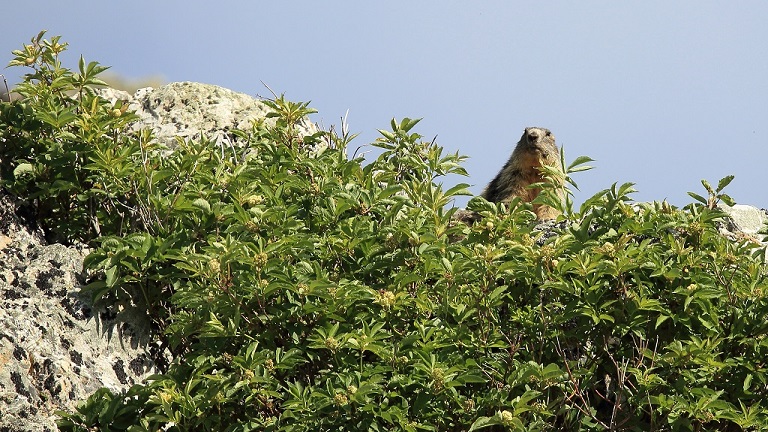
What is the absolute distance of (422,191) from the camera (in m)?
6.95

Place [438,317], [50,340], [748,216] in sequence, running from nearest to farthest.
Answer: [438,317] < [50,340] < [748,216]

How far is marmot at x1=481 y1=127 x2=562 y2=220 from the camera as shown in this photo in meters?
12.3

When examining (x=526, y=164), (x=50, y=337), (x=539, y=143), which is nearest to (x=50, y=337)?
(x=50, y=337)

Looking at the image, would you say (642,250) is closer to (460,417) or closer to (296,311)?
(460,417)

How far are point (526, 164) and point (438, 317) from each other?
6468 mm

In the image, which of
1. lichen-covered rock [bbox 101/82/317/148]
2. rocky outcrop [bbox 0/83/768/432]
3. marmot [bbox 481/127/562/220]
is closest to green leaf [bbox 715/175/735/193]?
rocky outcrop [bbox 0/83/768/432]

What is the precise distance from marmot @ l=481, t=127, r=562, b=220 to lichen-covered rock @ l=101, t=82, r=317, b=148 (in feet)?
9.91

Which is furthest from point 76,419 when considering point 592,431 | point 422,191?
point 592,431

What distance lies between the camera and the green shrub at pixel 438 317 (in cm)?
574

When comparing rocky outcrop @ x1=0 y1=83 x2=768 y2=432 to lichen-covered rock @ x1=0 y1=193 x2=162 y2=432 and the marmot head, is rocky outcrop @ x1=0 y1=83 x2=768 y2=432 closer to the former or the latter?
lichen-covered rock @ x1=0 y1=193 x2=162 y2=432

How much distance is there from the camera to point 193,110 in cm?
1021

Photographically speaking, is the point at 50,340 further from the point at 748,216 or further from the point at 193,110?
the point at 748,216

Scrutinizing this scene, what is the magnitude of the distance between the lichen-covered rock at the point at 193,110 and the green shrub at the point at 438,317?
316 cm

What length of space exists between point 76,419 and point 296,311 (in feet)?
5.01
